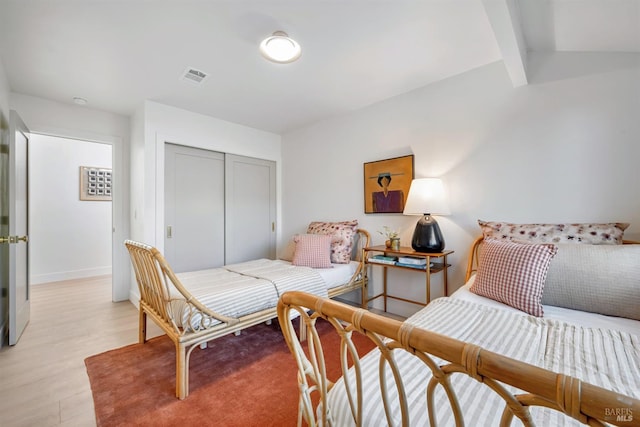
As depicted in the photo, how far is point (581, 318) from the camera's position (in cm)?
135

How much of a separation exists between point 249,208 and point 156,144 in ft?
4.50

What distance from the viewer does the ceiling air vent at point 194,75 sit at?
7.85 ft

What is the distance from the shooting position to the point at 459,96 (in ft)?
8.10

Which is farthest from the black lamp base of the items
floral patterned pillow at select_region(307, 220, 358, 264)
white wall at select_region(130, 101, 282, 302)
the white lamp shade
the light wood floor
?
white wall at select_region(130, 101, 282, 302)

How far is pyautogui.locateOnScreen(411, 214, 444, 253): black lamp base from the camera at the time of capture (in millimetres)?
2359

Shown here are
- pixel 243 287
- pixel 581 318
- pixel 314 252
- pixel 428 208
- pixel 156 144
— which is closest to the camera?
pixel 581 318

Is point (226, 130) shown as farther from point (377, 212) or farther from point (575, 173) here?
point (575, 173)

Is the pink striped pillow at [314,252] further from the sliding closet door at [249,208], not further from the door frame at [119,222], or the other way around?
the door frame at [119,222]

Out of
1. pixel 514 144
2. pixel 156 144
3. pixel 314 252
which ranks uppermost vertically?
pixel 156 144

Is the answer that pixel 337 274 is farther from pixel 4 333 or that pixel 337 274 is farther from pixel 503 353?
pixel 4 333

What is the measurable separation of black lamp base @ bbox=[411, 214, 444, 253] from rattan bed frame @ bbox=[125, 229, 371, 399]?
4.50ft

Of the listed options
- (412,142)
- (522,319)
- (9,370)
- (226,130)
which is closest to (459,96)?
(412,142)

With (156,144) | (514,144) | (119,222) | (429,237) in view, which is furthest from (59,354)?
(514,144)

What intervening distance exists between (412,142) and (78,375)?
131 inches
